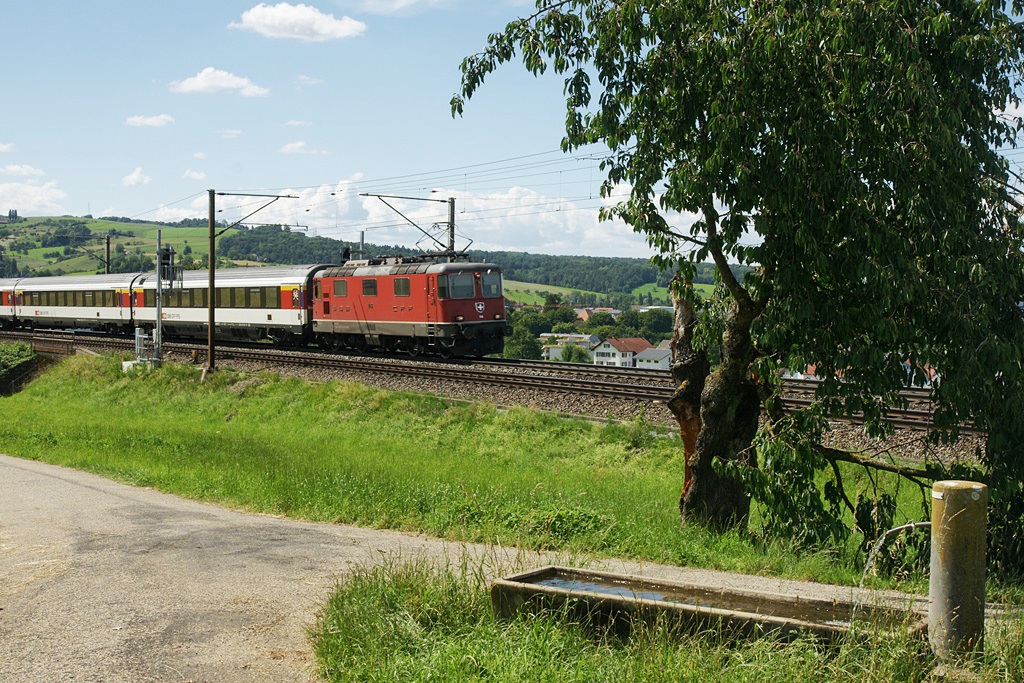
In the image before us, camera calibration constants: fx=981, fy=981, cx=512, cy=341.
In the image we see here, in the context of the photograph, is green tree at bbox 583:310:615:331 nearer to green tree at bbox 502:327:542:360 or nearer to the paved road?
green tree at bbox 502:327:542:360

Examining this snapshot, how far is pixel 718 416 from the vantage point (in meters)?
11.2

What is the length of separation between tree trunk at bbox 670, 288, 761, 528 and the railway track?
6739 millimetres


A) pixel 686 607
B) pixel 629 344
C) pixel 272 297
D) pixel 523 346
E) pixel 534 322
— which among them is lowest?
pixel 629 344

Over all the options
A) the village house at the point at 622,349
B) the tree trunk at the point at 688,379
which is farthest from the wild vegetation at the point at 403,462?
the village house at the point at 622,349

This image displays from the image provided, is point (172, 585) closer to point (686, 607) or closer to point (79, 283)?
point (686, 607)

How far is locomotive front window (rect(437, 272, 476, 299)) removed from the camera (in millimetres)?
30297

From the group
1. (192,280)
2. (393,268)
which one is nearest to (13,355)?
(192,280)

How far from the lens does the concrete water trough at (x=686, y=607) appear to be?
5.96 metres

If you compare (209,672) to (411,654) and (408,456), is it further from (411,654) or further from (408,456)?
(408,456)

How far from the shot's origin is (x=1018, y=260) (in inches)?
373

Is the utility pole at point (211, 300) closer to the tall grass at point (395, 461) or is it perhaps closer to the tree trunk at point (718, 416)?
the tall grass at point (395, 461)

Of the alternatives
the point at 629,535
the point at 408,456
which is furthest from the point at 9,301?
the point at 629,535

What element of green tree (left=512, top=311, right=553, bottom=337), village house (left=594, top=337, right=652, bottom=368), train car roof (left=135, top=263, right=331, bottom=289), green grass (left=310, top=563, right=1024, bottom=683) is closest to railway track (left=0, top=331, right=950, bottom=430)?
train car roof (left=135, top=263, right=331, bottom=289)

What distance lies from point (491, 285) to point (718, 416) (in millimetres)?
20766
